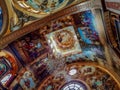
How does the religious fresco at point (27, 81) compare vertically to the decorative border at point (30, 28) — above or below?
below

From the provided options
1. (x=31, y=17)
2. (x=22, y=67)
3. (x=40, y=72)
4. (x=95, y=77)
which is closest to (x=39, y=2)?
(x=31, y=17)

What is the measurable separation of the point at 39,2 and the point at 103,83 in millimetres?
6572

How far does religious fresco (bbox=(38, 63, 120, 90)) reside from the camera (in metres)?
14.5

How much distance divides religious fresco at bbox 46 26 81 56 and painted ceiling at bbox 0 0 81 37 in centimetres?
152

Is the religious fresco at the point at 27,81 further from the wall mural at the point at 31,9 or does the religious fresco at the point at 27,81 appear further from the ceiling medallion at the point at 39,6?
the ceiling medallion at the point at 39,6

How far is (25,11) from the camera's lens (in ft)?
36.7

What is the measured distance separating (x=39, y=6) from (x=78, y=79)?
19.7 ft

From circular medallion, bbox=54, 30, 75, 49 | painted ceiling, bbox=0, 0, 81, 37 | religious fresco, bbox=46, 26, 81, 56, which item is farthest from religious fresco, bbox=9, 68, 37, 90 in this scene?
painted ceiling, bbox=0, 0, 81, 37

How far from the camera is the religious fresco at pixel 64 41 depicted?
1247 centimetres

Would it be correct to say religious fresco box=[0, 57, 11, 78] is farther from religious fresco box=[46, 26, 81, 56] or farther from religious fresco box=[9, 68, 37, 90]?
religious fresco box=[46, 26, 81, 56]

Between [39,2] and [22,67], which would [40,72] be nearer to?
[22,67]

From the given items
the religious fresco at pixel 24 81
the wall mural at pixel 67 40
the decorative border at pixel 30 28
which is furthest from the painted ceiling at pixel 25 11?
the religious fresco at pixel 24 81

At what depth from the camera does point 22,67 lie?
12.8 meters

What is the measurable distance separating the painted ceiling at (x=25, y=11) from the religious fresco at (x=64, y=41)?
1.52m
